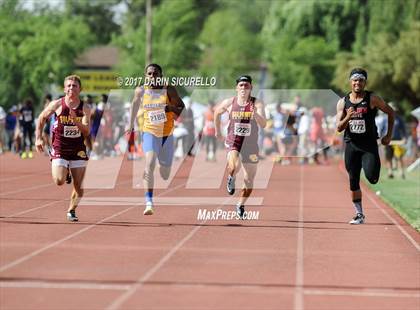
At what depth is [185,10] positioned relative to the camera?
70500 mm

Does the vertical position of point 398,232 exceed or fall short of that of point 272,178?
it falls short

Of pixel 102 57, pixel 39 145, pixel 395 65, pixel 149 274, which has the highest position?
pixel 102 57

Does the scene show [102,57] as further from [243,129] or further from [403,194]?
[243,129]

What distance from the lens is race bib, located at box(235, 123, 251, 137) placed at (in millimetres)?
14234

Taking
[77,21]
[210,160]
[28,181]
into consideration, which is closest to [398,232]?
[28,181]

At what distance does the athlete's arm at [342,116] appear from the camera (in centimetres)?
1360

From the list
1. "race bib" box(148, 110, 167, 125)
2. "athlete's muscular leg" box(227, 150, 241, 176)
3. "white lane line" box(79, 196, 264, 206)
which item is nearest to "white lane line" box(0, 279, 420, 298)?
"athlete's muscular leg" box(227, 150, 241, 176)

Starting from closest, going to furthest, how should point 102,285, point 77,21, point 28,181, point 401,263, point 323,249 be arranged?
point 102,285 → point 401,263 → point 323,249 → point 28,181 → point 77,21

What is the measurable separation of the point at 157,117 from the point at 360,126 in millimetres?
2857

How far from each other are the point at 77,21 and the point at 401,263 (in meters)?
64.8

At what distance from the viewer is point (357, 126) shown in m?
13.8

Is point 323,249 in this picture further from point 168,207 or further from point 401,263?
point 168,207

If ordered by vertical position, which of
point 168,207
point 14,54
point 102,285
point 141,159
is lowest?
point 102,285

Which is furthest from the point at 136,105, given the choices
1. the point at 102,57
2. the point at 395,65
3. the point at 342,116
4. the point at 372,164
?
the point at 102,57
